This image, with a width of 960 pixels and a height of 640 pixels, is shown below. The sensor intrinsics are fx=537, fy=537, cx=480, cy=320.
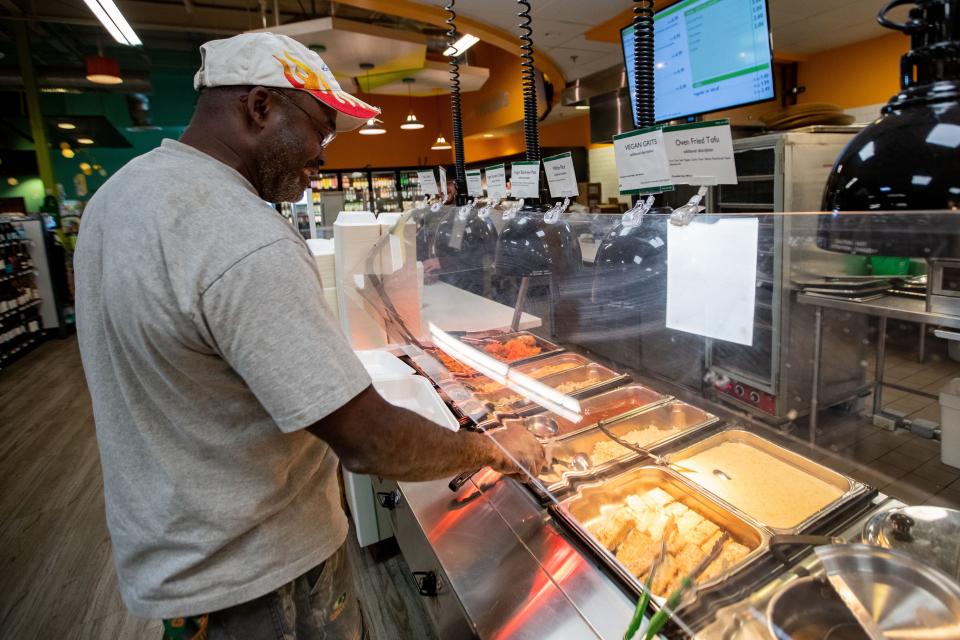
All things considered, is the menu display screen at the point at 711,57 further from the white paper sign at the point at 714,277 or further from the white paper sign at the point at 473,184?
the white paper sign at the point at 714,277

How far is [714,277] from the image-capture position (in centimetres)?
121

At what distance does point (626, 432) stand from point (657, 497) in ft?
0.94

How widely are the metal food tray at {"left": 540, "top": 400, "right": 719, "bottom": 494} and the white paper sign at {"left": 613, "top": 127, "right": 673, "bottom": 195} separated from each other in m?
0.65

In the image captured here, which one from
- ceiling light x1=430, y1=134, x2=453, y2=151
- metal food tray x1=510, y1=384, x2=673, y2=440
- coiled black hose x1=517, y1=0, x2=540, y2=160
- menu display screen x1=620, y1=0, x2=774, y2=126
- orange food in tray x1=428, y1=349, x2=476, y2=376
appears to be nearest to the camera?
metal food tray x1=510, y1=384, x2=673, y2=440

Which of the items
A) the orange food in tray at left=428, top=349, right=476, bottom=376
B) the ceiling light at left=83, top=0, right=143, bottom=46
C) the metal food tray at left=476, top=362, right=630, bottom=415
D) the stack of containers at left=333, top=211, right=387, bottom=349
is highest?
the ceiling light at left=83, top=0, right=143, bottom=46

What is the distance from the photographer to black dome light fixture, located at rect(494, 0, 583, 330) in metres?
1.75

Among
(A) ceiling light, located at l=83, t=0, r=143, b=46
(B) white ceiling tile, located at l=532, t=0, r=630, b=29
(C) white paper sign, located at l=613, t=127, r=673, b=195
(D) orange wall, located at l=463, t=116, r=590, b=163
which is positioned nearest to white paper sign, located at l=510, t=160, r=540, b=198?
(C) white paper sign, located at l=613, t=127, r=673, b=195

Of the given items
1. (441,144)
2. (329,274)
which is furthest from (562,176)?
(441,144)

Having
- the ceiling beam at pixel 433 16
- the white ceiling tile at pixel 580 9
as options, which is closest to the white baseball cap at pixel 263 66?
the ceiling beam at pixel 433 16

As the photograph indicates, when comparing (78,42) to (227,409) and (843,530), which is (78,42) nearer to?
(227,409)

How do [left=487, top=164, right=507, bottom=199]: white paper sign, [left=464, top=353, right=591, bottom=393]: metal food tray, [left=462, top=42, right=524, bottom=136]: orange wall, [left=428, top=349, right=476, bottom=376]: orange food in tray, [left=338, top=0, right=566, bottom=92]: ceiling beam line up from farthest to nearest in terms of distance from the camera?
[left=462, top=42, right=524, bottom=136]: orange wall, [left=338, top=0, right=566, bottom=92]: ceiling beam, [left=487, top=164, right=507, bottom=199]: white paper sign, [left=428, top=349, right=476, bottom=376]: orange food in tray, [left=464, top=353, right=591, bottom=393]: metal food tray

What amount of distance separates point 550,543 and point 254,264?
2.94 ft

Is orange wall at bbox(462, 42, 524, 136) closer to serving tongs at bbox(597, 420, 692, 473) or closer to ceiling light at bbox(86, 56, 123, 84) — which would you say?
ceiling light at bbox(86, 56, 123, 84)

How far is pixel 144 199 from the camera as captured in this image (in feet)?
2.96
